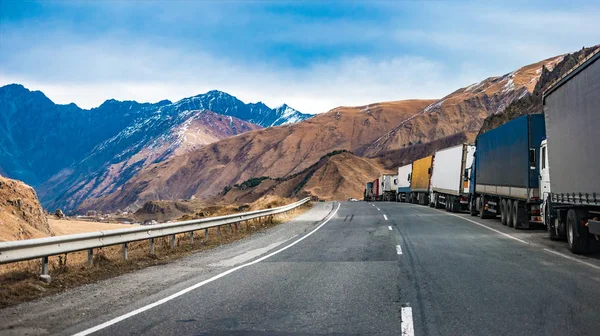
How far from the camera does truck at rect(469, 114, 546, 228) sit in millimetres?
19438

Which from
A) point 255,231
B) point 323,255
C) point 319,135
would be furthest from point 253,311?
point 319,135

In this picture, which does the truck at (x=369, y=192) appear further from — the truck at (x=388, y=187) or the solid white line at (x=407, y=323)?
the solid white line at (x=407, y=323)

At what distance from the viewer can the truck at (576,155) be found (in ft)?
40.3

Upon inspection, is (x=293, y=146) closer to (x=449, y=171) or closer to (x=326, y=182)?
(x=326, y=182)

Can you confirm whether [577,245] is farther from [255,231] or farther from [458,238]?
[255,231]

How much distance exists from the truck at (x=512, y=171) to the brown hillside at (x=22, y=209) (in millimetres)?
18603

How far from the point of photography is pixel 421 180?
153 feet

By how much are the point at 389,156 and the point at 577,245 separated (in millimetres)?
114220

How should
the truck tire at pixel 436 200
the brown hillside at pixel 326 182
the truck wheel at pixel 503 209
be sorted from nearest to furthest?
the truck wheel at pixel 503 209
the truck tire at pixel 436 200
the brown hillside at pixel 326 182

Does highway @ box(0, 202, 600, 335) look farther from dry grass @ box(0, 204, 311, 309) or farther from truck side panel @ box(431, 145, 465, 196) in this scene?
truck side panel @ box(431, 145, 465, 196)

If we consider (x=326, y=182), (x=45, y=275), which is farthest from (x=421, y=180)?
(x=326, y=182)

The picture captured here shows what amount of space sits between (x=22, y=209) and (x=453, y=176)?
2270 centimetres

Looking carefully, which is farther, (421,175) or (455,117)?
(455,117)

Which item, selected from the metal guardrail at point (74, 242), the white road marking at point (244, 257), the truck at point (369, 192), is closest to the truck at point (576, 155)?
the white road marking at point (244, 257)
